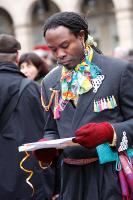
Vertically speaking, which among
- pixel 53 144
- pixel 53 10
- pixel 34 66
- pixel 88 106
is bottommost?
pixel 53 10

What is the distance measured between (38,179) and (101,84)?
149 cm

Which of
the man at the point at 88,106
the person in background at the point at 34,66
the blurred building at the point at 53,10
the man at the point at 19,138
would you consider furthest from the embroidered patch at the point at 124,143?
the blurred building at the point at 53,10

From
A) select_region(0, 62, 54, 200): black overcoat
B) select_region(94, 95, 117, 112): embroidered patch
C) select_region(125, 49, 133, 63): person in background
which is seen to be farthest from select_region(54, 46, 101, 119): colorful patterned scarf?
select_region(125, 49, 133, 63): person in background

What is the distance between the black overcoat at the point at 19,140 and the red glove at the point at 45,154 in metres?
1.02

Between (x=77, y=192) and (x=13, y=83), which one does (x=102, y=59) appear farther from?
(x=13, y=83)

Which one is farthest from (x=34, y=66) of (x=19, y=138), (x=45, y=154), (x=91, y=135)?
(x=91, y=135)

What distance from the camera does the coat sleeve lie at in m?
3.07

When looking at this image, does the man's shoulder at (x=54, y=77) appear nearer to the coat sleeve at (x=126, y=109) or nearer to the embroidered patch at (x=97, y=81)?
the embroidered patch at (x=97, y=81)

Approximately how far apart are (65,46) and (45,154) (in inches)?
25.1

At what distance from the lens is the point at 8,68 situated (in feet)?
14.8

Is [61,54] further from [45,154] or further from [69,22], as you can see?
[45,154]

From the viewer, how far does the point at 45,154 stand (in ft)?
10.9

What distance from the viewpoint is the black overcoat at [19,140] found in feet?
14.2

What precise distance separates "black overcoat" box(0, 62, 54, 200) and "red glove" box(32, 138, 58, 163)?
1021 mm
